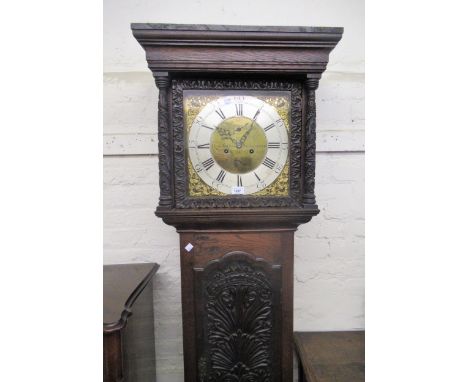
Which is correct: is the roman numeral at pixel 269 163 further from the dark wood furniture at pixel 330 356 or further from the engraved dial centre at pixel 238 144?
the dark wood furniture at pixel 330 356

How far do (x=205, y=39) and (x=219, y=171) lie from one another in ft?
1.28

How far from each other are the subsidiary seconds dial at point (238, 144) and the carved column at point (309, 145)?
0.22ft

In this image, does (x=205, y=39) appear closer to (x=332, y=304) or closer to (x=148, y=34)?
(x=148, y=34)

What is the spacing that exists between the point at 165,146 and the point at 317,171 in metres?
0.69

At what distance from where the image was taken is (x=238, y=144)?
3.05 feet

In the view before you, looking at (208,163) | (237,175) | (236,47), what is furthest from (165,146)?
(236,47)

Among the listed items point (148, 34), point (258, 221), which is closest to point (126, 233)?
point (258, 221)

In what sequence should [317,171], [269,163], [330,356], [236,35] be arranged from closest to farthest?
1. [236,35]
2. [269,163]
3. [330,356]
4. [317,171]

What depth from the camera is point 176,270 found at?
1.29 meters

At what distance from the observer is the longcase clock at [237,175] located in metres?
0.85

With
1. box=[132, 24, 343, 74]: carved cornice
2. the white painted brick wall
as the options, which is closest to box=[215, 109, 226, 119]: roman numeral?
box=[132, 24, 343, 74]: carved cornice

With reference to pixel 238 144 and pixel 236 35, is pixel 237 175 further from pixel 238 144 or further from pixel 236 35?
pixel 236 35

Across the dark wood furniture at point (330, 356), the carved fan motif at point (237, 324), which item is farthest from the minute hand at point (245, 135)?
the dark wood furniture at point (330, 356)

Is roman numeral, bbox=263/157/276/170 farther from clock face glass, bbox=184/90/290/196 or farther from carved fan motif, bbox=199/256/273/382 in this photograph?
carved fan motif, bbox=199/256/273/382
